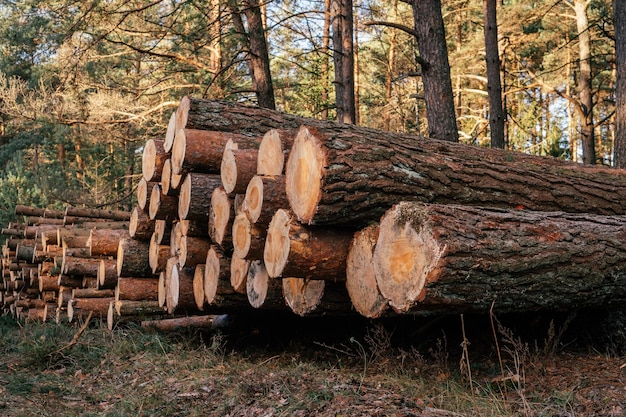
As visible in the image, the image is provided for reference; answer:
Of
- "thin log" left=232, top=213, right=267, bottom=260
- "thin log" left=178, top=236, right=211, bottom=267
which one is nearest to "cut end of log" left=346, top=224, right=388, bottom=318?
"thin log" left=232, top=213, right=267, bottom=260

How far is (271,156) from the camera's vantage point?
15.7ft

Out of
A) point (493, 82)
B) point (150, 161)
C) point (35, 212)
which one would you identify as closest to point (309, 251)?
point (150, 161)

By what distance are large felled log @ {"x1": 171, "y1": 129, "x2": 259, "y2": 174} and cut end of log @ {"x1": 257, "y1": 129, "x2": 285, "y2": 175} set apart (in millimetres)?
673

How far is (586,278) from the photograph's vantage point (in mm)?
4172

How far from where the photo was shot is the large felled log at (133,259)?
7086 mm

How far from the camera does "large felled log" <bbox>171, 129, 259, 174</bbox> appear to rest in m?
5.68

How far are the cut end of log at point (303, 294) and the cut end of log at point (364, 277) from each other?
33 cm

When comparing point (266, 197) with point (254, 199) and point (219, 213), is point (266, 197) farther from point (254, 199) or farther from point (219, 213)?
point (219, 213)

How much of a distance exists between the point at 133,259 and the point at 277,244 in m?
3.34

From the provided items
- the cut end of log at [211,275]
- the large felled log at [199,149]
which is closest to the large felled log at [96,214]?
the large felled log at [199,149]

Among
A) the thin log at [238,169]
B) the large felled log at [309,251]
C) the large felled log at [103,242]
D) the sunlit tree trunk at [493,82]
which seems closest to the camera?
the large felled log at [309,251]

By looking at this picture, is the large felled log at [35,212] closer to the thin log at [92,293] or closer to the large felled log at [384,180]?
the thin log at [92,293]

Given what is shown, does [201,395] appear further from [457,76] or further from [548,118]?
[548,118]

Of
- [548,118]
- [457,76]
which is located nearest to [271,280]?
[457,76]
